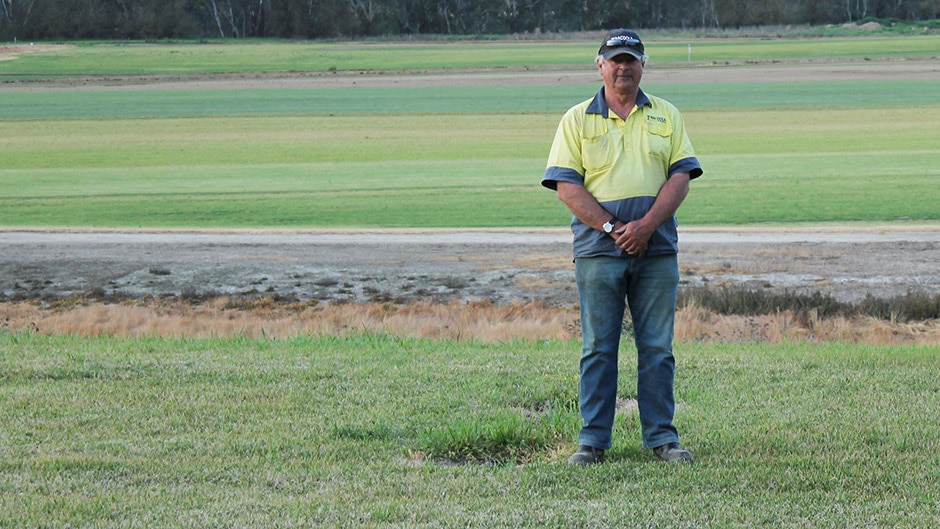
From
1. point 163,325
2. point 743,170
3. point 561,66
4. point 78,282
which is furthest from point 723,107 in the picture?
point 163,325

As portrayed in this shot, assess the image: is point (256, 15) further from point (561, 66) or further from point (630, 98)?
point (630, 98)

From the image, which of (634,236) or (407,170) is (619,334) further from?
(407,170)

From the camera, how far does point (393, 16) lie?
10362 cm

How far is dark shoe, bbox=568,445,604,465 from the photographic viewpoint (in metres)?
5.95

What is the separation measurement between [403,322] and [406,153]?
73.3ft

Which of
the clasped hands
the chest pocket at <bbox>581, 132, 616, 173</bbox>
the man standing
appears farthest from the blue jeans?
the chest pocket at <bbox>581, 132, 616, 173</bbox>

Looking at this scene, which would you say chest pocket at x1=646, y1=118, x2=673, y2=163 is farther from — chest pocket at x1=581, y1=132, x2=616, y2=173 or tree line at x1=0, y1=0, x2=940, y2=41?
tree line at x1=0, y1=0, x2=940, y2=41

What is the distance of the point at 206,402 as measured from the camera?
715 centimetres

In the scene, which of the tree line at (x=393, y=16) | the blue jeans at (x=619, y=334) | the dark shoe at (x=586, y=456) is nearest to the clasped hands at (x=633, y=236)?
the blue jeans at (x=619, y=334)

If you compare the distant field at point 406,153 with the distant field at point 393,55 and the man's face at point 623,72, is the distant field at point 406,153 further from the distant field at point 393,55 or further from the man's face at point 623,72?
the man's face at point 623,72

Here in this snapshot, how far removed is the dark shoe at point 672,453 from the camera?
592 centimetres

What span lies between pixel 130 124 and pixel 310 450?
131ft

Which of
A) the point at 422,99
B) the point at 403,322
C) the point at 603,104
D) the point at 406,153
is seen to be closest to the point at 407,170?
the point at 406,153

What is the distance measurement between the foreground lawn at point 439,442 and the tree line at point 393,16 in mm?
95457
